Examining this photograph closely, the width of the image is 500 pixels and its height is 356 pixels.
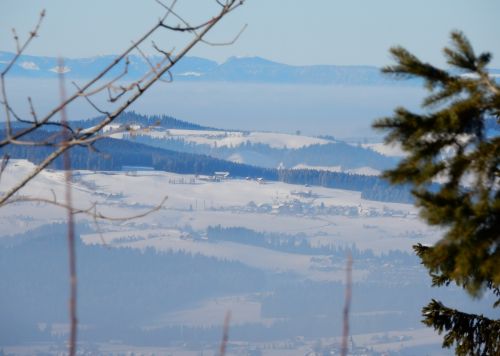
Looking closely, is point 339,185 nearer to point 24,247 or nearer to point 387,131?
point 24,247

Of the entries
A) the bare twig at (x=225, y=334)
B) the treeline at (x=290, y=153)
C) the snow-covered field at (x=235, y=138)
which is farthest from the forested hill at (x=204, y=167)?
the bare twig at (x=225, y=334)

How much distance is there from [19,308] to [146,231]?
14.6 metres

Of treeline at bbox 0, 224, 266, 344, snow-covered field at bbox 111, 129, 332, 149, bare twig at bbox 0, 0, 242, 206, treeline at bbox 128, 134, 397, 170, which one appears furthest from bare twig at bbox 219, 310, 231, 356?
treeline at bbox 128, 134, 397, 170

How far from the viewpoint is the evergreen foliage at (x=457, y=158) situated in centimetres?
293

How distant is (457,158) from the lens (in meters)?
3.05

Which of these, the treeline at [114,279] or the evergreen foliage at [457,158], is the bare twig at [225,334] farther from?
the treeline at [114,279]

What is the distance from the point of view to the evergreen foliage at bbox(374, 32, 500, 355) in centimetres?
293

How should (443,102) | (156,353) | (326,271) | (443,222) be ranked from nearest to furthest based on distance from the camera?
(443,222)
(443,102)
(156,353)
(326,271)

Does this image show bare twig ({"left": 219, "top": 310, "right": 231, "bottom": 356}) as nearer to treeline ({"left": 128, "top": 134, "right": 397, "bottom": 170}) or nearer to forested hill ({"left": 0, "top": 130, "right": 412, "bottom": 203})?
forested hill ({"left": 0, "top": 130, "right": 412, "bottom": 203})

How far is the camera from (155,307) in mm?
70312

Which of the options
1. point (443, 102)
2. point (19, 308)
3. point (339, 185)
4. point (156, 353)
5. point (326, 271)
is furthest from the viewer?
point (339, 185)

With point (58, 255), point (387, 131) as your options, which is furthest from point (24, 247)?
point (387, 131)

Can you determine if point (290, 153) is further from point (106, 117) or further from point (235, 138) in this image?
point (106, 117)

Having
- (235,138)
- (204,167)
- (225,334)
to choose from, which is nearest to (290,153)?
(235,138)
